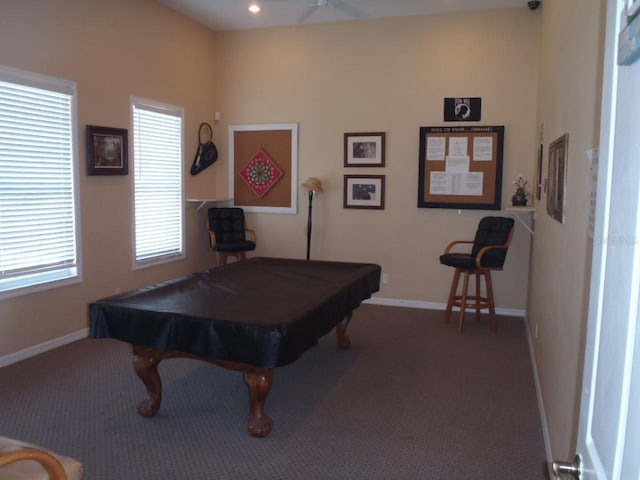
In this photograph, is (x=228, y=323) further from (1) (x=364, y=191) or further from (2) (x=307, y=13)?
(2) (x=307, y=13)

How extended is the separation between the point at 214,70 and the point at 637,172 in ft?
21.4

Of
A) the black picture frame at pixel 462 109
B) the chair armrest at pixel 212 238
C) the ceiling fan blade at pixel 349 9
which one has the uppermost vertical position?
the ceiling fan blade at pixel 349 9

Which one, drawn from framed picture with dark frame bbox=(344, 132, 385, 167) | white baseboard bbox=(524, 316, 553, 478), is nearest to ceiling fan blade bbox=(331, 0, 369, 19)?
framed picture with dark frame bbox=(344, 132, 385, 167)

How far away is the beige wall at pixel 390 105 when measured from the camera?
5559 millimetres

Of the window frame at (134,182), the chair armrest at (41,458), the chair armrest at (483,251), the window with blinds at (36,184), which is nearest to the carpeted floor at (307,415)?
the window with blinds at (36,184)

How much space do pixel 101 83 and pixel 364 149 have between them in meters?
2.89

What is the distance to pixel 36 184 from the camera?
13.8 ft

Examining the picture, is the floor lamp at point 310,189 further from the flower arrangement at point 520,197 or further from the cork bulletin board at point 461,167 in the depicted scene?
the flower arrangement at point 520,197

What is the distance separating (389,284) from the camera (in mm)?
6156

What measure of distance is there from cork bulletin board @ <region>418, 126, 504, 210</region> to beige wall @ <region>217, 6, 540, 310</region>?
0.31ft

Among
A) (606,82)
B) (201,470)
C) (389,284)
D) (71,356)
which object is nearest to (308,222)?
(389,284)

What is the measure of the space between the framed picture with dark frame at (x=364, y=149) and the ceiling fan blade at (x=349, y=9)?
1.31m

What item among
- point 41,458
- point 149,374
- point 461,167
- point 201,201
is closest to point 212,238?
point 201,201

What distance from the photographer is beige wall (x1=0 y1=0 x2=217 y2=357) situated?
4070 mm
